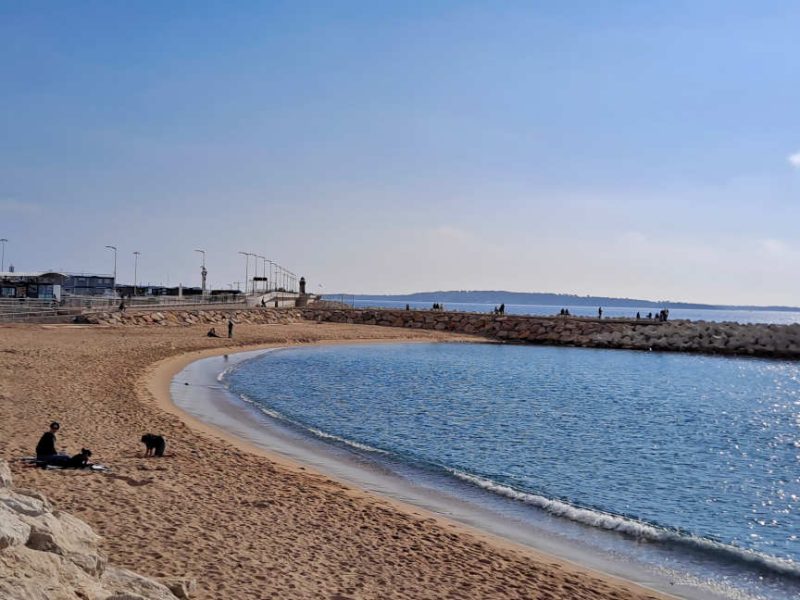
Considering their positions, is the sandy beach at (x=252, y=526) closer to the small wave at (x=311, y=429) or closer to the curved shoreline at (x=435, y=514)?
the curved shoreline at (x=435, y=514)

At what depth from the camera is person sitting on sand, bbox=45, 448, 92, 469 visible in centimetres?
1270

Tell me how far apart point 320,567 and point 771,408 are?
30987 millimetres

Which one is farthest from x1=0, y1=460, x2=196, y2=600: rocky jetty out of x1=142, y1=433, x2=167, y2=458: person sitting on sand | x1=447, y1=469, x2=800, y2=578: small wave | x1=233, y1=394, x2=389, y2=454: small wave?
x1=233, y1=394, x2=389, y2=454: small wave

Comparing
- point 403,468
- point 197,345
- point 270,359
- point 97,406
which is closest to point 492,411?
point 403,468

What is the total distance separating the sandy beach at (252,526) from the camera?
8.78 meters

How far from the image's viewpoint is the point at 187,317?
6162cm

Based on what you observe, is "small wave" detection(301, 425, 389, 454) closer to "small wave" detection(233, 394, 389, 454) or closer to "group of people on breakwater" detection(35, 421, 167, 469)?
"small wave" detection(233, 394, 389, 454)

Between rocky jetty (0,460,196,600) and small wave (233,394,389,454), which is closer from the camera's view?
rocky jetty (0,460,196,600)

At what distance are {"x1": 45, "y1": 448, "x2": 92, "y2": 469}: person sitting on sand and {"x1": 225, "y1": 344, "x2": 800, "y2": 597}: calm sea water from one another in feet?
26.9

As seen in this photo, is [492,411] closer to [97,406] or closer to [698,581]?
[97,406]

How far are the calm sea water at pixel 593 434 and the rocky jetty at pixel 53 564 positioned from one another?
9523mm

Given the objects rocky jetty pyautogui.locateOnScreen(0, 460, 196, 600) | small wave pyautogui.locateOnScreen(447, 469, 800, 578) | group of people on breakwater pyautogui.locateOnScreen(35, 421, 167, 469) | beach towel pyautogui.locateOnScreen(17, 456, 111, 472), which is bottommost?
small wave pyautogui.locateOnScreen(447, 469, 800, 578)

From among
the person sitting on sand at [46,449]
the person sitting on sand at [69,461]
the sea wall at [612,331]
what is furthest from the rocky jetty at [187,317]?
the person sitting on sand at [69,461]

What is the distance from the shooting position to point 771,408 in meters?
33.8
